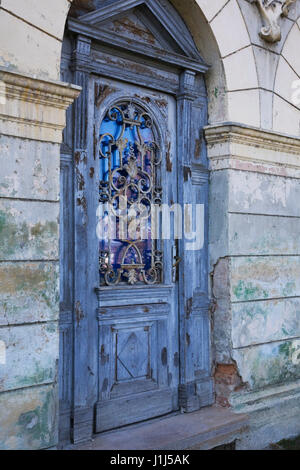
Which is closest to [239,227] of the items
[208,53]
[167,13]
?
[208,53]

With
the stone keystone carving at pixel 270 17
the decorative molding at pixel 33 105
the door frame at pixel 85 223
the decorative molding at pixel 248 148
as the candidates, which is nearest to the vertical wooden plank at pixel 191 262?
the door frame at pixel 85 223

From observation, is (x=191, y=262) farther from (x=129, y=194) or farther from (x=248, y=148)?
(x=248, y=148)

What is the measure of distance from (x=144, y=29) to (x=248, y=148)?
1.38 metres

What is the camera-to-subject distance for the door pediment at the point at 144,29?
3.65m

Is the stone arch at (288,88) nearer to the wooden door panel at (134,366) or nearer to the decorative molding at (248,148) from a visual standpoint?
the decorative molding at (248,148)

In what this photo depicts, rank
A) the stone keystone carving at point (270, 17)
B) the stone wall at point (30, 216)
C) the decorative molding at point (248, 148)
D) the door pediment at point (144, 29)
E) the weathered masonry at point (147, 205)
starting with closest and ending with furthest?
the stone wall at point (30, 216) < the weathered masonry at point (147, 205) < the door pediment at point (144, 29) < the decorative molding at point (248, 148) < the stone keystone carving at point (270, 17)

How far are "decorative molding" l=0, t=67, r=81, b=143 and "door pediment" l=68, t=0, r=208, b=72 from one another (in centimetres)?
61

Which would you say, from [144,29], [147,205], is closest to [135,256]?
[147,205]

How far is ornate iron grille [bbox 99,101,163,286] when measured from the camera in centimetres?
385

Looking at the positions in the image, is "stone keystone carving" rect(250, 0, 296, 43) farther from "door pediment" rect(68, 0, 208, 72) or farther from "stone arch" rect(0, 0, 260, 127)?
"door pediment" rect(68, 0, 208, 72)

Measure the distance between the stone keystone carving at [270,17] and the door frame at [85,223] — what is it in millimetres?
709

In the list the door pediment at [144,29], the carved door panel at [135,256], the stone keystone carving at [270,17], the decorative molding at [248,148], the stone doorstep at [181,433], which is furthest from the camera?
the stone keystone carving at [270,17]

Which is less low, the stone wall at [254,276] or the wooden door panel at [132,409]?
the stone wall at [254,276]
